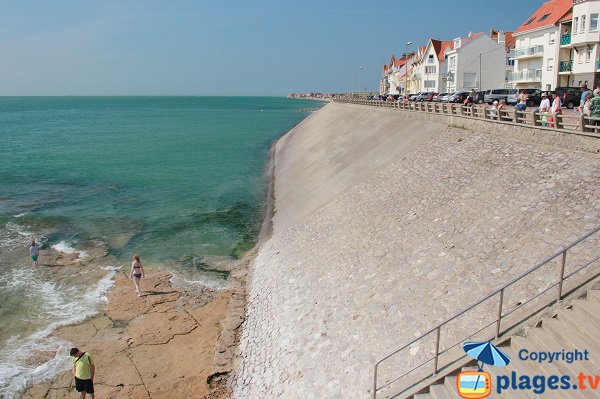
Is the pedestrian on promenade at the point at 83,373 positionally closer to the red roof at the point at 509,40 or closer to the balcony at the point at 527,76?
the balcony at the point at 527,76

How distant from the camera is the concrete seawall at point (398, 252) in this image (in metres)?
11.3

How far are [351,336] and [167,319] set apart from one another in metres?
6.71

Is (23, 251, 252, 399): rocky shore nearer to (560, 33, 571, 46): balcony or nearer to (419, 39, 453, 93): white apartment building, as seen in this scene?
(560, 33, 571, 46): balcony

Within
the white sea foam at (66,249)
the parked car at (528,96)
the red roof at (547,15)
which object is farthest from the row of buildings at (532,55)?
the white sea foam at (66,249)

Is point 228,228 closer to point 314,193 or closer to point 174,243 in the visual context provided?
point 174,243

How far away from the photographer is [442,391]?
8008mm

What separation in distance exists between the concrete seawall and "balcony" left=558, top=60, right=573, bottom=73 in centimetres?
2746

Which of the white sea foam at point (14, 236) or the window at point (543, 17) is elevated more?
the window at point (543, 17)

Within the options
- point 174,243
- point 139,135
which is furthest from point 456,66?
point 174,243

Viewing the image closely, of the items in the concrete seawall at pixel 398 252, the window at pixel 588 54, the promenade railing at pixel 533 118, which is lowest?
the concrete seawall at pixel 398 252

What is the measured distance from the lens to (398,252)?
14.8 meters

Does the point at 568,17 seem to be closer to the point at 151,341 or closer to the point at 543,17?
the point at 543,17

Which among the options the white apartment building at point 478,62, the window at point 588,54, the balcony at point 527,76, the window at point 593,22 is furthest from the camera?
the white apartment building at point 478,62

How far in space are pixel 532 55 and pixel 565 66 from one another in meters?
7.36
